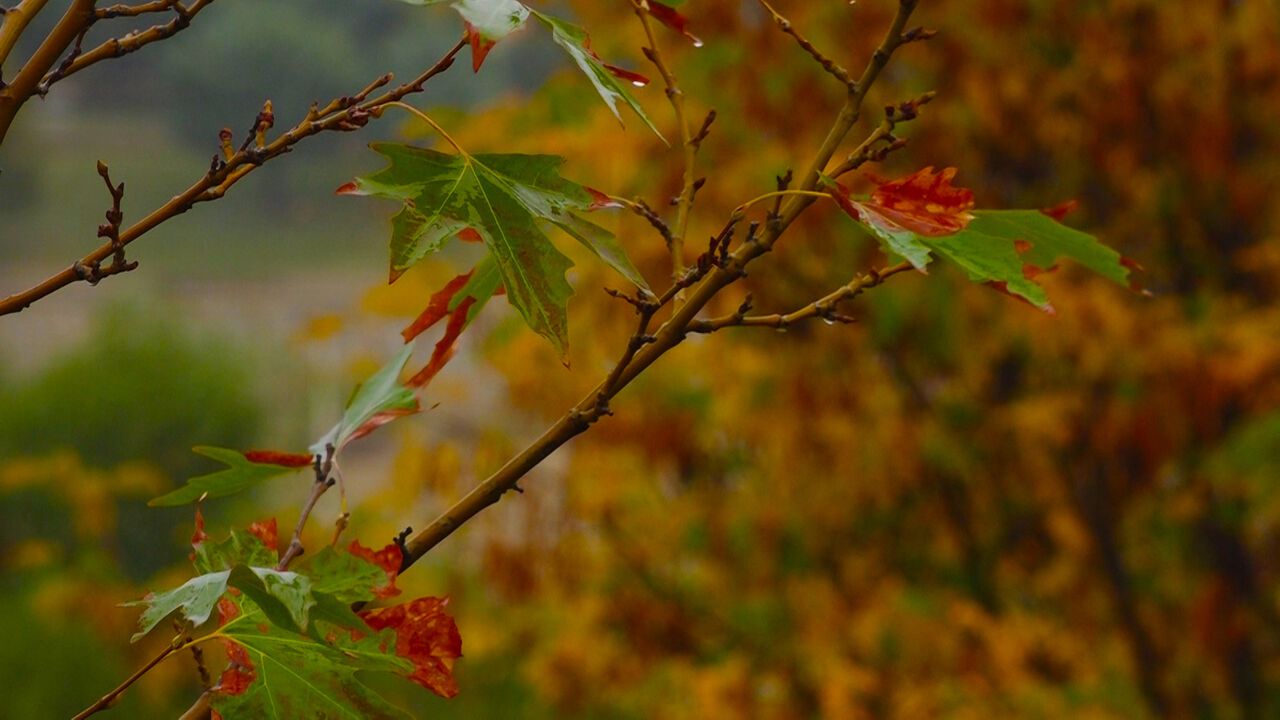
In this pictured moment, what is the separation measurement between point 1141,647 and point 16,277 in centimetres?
1789

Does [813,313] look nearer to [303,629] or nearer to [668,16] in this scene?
[668,16]

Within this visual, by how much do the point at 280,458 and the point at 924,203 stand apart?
29 centimetres

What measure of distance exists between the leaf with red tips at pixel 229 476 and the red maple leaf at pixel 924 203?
266 mm

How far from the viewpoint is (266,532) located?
1.58 ft

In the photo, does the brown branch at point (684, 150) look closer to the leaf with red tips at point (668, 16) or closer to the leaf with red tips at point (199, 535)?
the leaf with red tips at point (668, 16)

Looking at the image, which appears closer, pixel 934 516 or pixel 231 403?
pixel 934 516

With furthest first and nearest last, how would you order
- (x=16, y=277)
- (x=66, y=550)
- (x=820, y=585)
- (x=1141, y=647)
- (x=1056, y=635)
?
(x=16, y=277)
(x=66, y=550)
(x=820, y=585)
(x=1056, y=635)
(x=1141, y=647)

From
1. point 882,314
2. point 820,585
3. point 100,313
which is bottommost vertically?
point 100,313

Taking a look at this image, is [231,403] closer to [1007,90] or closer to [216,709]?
[1007,90]

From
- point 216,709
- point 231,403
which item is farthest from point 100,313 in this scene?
point 216,709

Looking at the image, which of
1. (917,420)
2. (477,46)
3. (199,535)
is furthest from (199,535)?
(917,420)

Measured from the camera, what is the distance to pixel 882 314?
7.73 feet

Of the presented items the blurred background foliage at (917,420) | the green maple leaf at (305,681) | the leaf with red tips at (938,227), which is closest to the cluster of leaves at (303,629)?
the green maple leaf at (305,681)

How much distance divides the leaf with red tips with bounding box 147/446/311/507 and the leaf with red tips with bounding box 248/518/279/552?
44 mm
